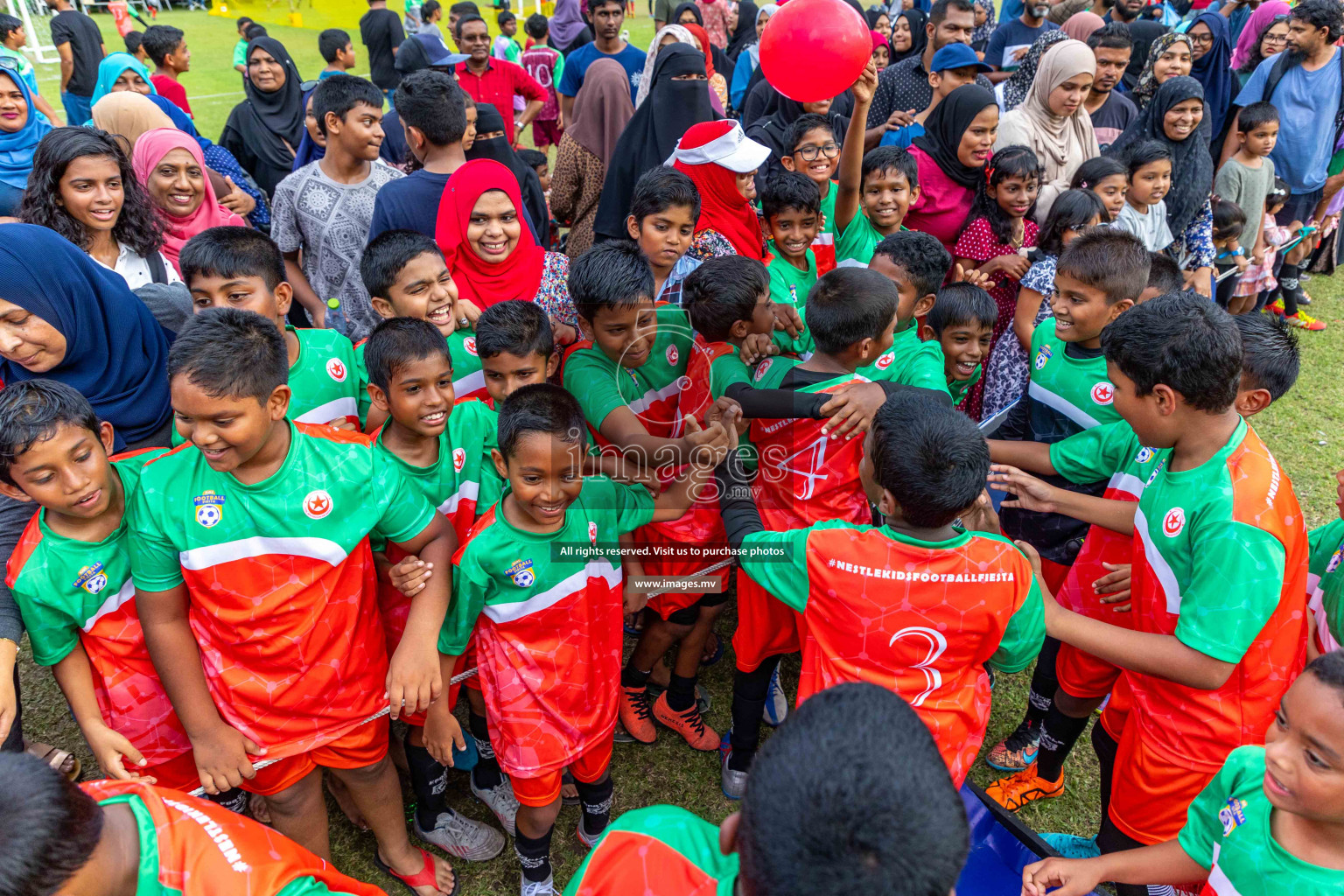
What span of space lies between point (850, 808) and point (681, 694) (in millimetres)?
2142

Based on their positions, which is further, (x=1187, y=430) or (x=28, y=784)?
(x=1187, y=430)

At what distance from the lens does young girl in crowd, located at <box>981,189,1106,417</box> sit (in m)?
3.42

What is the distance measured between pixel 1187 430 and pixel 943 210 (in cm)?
262

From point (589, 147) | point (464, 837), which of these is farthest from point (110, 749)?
point (589, 147)

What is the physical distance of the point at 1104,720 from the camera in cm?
239

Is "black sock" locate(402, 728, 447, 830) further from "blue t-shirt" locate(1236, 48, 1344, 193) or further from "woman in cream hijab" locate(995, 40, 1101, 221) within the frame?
"blue t-shirt" locate(1236, 48, 1344, 193)

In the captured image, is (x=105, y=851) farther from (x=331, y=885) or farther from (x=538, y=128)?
(x=538, y=128)

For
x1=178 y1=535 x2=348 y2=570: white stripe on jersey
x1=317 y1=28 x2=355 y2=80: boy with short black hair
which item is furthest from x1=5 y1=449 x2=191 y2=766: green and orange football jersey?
x1=317 y1=28 x2=355 y2=80: boy with short black hair

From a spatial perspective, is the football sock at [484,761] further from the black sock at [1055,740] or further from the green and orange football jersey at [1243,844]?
the green and orange football jersey at [1243,844]

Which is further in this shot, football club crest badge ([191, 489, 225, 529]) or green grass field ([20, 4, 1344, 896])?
green grass field ([20, 4, 1344, 896])

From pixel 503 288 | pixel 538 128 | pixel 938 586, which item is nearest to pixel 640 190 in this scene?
pixel 503 288

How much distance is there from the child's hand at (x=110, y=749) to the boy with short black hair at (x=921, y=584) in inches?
66.4

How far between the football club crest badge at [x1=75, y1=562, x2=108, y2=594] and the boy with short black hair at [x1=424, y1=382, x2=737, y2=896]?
87 cm

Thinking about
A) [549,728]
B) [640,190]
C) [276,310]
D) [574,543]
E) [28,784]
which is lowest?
[549,728]
